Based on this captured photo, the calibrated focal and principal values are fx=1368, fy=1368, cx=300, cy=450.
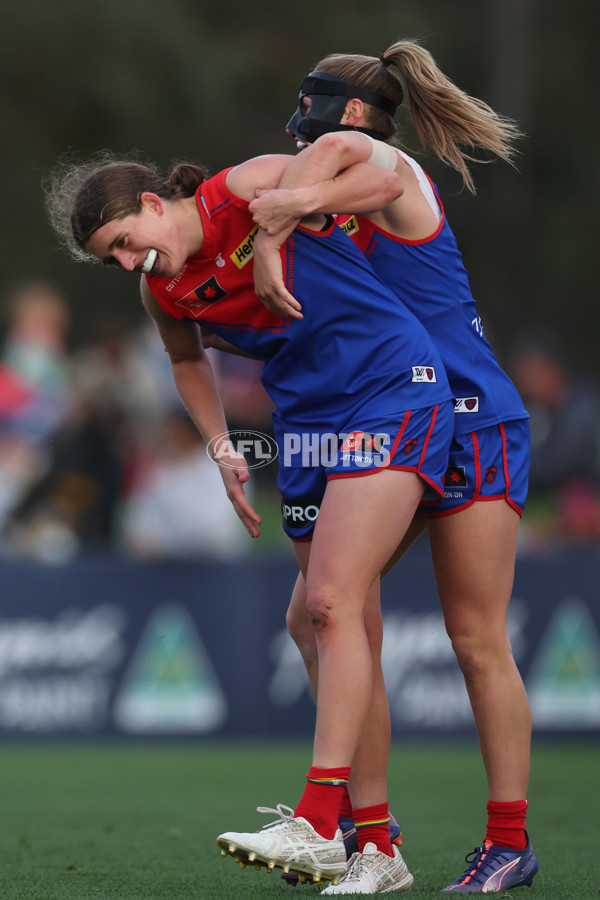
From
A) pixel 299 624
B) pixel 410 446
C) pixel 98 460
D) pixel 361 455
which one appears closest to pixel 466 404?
pixel 410 446

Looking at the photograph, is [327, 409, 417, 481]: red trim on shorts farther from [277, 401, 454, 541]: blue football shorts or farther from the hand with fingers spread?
the hand with fingers spread

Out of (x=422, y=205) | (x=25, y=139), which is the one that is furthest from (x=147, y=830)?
(x=25, y=139)

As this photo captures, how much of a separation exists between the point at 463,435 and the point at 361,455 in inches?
16.9

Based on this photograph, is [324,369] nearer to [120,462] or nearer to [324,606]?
[324,606]

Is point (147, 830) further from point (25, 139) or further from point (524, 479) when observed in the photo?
point (25, 139)

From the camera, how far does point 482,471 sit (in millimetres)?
3914

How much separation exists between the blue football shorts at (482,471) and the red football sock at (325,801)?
0.84m

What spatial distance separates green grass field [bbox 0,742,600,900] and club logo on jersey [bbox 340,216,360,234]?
1844mm

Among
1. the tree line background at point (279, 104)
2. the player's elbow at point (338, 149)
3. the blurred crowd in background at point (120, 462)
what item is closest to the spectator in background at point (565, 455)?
the blurred crowd in background at point (120, 462)

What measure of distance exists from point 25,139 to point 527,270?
30.8 feet

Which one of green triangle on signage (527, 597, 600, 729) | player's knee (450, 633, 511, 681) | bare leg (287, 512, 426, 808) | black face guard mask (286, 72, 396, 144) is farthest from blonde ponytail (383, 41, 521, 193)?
green triangle on signage (527, 597, 600, 729)

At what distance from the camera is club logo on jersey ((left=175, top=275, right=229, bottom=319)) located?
12.3 feet

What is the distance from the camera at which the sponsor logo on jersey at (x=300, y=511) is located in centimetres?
382

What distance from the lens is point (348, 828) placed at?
400 cm
